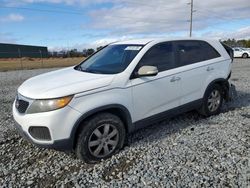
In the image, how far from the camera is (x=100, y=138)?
3639 millimetres

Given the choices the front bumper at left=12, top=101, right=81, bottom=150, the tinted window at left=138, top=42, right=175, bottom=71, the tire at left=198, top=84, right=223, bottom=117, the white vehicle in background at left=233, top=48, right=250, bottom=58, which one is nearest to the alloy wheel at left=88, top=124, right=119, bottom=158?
the front bumper at left=12, top=101, right=81, bottom=150

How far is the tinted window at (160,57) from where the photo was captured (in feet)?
13.7

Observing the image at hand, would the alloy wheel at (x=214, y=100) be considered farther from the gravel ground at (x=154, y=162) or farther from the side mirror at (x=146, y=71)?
the side mirror at (x=146, y=71)

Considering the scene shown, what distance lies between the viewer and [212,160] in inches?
139

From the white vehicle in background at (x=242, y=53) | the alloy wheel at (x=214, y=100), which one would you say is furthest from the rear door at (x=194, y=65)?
the white vehicle in background at (x=242, y=53)

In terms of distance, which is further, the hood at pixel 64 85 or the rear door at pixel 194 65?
the rear door at pixel 194 65

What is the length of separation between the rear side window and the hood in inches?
64.1

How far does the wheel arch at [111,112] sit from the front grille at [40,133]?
1.01ft

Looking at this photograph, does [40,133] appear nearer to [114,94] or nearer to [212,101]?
[114,94]

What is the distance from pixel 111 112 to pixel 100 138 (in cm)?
41

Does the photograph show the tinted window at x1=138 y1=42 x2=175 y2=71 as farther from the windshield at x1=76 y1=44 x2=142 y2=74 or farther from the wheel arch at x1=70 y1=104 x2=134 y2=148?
the wheel arch at x1=70 y1=104 x2=134 y2=148

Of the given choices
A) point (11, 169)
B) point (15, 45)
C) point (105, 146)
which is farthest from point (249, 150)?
point (15, 45)

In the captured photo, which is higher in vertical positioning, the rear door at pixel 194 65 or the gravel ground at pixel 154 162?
the rear door at pixel 194 65

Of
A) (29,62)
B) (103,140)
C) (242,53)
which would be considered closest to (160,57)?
(103,140)
